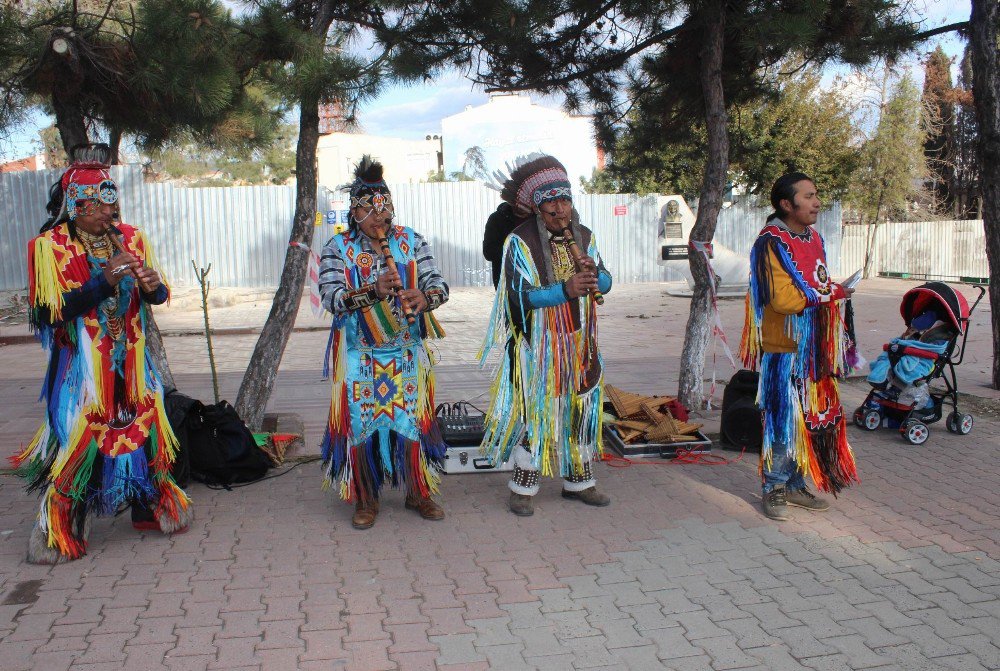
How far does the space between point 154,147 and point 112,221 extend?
8.54 feet

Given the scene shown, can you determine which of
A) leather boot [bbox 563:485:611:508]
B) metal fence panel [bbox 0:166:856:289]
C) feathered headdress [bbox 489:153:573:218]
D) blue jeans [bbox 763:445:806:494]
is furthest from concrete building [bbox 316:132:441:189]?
blue jeans [bbox 763:445:806:494]

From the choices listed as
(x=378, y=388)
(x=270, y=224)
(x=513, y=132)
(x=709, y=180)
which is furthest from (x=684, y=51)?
(x=513, y=132)

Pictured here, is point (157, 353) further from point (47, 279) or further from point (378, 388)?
point (378, 388)

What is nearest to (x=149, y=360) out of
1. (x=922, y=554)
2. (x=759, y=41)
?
(x=922, y=554)

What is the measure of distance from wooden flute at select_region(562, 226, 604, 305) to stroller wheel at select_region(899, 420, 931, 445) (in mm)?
2827

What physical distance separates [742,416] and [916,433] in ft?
4.05

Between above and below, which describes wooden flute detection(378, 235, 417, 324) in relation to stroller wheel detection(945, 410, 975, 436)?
above

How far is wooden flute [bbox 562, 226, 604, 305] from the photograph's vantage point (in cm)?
429

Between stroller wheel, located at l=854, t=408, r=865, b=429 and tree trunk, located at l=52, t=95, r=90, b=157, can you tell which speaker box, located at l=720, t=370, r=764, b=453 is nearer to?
stroller wheel, located at l=854, t=408, r=865, b=429

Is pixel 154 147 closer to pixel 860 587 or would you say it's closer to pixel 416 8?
pixel 416 8

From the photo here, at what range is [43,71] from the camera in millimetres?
5145

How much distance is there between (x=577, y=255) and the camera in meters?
4.38

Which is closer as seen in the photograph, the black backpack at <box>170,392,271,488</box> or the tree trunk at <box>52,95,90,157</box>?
the black backpack at <box>170,392,271,488</box>

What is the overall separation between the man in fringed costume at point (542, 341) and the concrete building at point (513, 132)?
1341 inches
